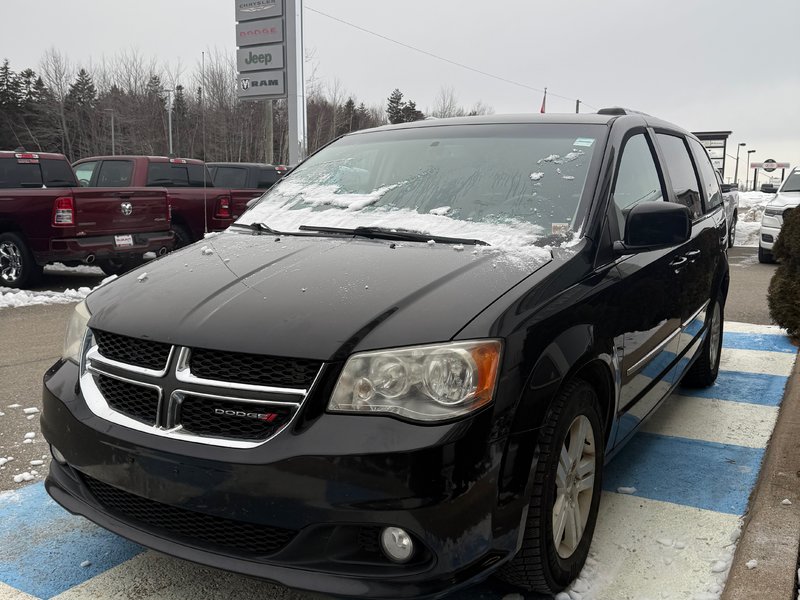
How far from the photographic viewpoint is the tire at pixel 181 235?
12.3 meters

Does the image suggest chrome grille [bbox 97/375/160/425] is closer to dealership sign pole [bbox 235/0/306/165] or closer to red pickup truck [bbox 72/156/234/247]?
red pickup truck [bbox 72/156/234/247]

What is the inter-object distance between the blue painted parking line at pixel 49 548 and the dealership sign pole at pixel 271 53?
13.2m

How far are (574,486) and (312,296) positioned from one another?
3.66 ft

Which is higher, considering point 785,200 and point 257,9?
point 257,9

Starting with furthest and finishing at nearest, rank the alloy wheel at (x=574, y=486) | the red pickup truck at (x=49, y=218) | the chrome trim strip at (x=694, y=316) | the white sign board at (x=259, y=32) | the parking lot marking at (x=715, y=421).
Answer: the white sign board at (x=259, y=32)
the red pickup truck at (x=49, y=218)
the parking lot marking at (x=715, y=421)
the chrome trim strip at (x=694, y=316)
the alloy wheel at (x=574, y=486)

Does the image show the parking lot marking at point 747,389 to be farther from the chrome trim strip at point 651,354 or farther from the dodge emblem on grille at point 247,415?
the dodge emblem on grille at point 247,415

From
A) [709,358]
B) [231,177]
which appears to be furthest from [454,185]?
[231,177]

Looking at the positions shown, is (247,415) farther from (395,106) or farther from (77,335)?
(395,106)

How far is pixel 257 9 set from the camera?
16047 mm

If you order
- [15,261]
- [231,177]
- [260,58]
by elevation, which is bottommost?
[15,261]

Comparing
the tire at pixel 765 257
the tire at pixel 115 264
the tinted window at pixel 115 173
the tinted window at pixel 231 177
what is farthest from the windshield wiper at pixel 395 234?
the tire at pixel 765 257

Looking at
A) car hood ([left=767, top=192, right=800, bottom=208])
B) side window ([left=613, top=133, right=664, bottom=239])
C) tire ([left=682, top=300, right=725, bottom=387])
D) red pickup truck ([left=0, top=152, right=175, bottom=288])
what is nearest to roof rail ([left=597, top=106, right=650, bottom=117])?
side window ([left=613, top=133, right=664, bottom=239])

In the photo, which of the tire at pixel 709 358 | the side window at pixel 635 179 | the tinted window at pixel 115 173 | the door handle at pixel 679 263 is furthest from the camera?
the tinted window at pixel 115 173

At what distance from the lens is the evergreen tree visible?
83.5 m
